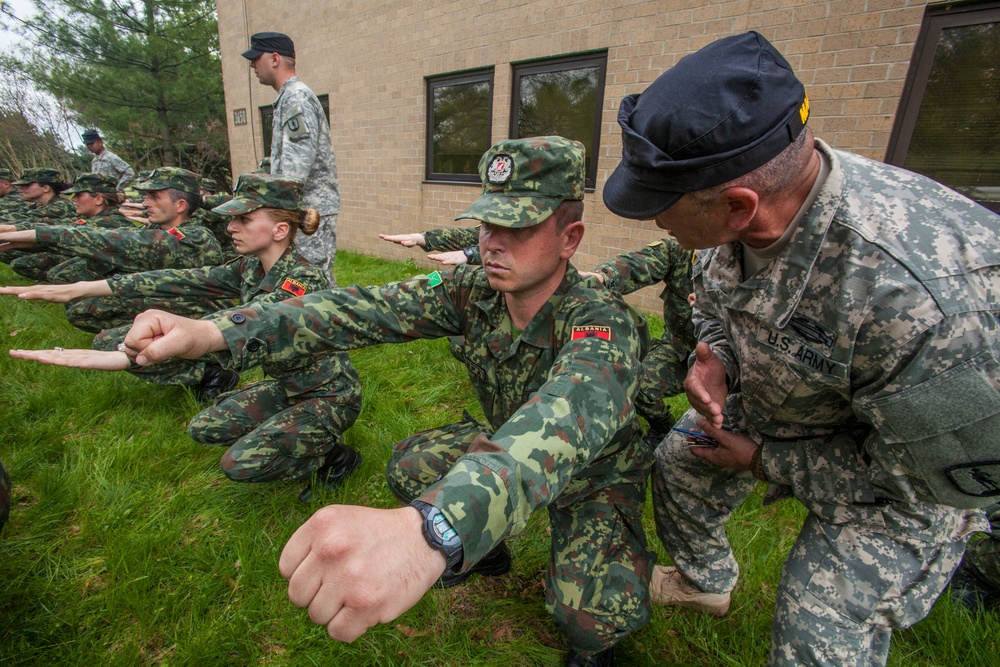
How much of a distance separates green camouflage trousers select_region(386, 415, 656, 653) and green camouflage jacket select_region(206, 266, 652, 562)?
68mm

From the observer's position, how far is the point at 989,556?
1949 mm

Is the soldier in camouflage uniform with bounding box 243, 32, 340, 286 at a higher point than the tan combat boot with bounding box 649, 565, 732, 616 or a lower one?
higher

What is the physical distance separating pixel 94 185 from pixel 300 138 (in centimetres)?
414

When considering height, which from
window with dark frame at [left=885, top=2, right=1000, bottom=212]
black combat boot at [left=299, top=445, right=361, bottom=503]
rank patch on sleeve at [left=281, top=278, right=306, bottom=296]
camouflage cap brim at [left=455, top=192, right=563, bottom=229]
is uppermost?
window with dark frame at [left=885, top=2, right=1000, bottom=212]

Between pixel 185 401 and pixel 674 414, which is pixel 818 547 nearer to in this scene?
pixel 674 414

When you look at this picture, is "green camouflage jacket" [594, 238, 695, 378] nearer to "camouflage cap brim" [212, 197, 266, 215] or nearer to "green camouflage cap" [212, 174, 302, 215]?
"green camouflage cap" [212, 174, 302, 215]

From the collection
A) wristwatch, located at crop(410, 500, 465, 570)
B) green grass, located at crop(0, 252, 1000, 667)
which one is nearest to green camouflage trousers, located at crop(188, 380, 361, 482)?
green grass, located at crop(0, 252, 1000, 667)

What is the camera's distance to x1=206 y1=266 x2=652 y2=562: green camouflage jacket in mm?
1030

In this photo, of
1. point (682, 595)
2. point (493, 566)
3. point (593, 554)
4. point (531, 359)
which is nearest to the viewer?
point (593, 554)

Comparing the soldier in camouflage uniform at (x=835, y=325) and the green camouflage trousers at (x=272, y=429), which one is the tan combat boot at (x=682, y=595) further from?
the green camouflage trousers at (x=272, y=429)

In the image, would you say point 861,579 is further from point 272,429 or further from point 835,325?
point 272,429

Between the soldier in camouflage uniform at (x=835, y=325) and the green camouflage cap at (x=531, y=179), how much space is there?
35cm

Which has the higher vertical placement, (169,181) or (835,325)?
(169,181)

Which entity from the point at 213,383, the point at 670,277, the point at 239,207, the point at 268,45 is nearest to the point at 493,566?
the point at 670,277
